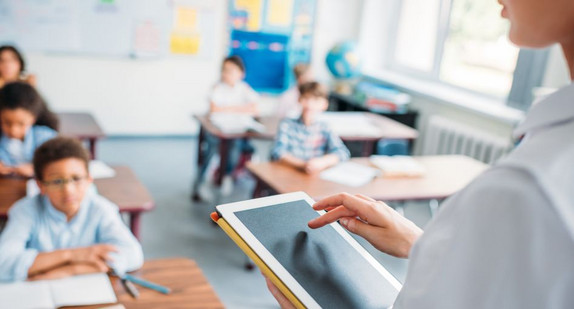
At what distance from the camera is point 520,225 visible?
0.46 metres

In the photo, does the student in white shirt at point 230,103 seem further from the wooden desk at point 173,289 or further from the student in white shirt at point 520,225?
the student in white shirt at point 520,225

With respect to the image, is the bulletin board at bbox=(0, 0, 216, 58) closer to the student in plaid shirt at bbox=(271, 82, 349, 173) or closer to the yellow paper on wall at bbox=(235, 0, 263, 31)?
the yellow paper on wall at bbox=(235, 0, 263, 31)

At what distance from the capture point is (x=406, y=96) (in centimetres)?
531

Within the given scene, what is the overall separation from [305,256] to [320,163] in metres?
2.31

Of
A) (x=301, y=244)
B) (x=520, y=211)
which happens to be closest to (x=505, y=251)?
(x=520, y=211)

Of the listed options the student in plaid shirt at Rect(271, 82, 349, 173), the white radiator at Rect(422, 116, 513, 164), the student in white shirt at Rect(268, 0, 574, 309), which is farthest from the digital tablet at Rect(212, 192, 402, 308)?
the white radiator at Rect(422, 116, 513, 164)

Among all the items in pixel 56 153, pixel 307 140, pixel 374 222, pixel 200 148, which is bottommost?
pixel 200 148

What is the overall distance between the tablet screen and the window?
12.2 ft

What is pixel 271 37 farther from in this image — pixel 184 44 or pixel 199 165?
pixel 199 165

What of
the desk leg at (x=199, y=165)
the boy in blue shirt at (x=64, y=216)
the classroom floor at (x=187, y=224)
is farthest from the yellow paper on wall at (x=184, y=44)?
the boy in blue shirt at (x=64, y=216)

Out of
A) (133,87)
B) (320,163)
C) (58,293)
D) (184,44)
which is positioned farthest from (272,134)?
(58,293)

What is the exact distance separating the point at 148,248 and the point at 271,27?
327 cm

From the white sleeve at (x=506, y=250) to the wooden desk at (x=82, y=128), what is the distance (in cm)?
333

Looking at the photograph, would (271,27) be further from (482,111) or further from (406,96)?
(482,111)
